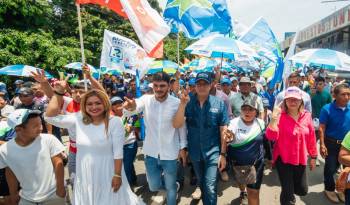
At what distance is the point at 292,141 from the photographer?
401cm

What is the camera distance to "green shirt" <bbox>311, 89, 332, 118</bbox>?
667 cm

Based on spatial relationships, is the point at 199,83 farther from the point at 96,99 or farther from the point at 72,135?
the point at 72,135

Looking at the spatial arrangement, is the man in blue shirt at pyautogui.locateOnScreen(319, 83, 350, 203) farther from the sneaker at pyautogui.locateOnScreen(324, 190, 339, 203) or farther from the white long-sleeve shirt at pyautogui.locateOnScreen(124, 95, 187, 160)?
the white long-sleeve shirt at pyautogui.locateOnScreen(124, 95, 187, 160)

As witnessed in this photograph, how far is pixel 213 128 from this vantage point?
403cm

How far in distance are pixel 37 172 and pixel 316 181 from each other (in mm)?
4874

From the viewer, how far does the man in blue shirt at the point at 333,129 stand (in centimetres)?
482

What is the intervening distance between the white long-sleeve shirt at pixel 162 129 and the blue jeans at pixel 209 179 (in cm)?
37

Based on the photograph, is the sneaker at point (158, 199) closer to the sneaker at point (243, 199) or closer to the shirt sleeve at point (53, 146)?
the sneaker at point (243, 199)

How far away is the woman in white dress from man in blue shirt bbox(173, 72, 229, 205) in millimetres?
1220

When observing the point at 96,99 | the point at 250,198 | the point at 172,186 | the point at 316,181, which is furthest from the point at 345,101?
the point at 96,99

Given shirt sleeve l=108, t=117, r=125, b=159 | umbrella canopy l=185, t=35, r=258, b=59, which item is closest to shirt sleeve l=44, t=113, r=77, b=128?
shirt sleeve l=108, t=117, r=125, b=159

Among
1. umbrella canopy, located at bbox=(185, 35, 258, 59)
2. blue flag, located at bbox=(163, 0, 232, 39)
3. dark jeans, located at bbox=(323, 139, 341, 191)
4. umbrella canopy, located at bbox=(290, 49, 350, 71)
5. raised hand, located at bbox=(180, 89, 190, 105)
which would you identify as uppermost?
Answer: blue flag, located at bbox=(163, 0, 232, 39)

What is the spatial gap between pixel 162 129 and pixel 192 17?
2.68 m

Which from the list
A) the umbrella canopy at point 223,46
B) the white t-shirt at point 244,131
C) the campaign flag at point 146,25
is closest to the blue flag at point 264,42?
the umbrella canopy at point 223,46
